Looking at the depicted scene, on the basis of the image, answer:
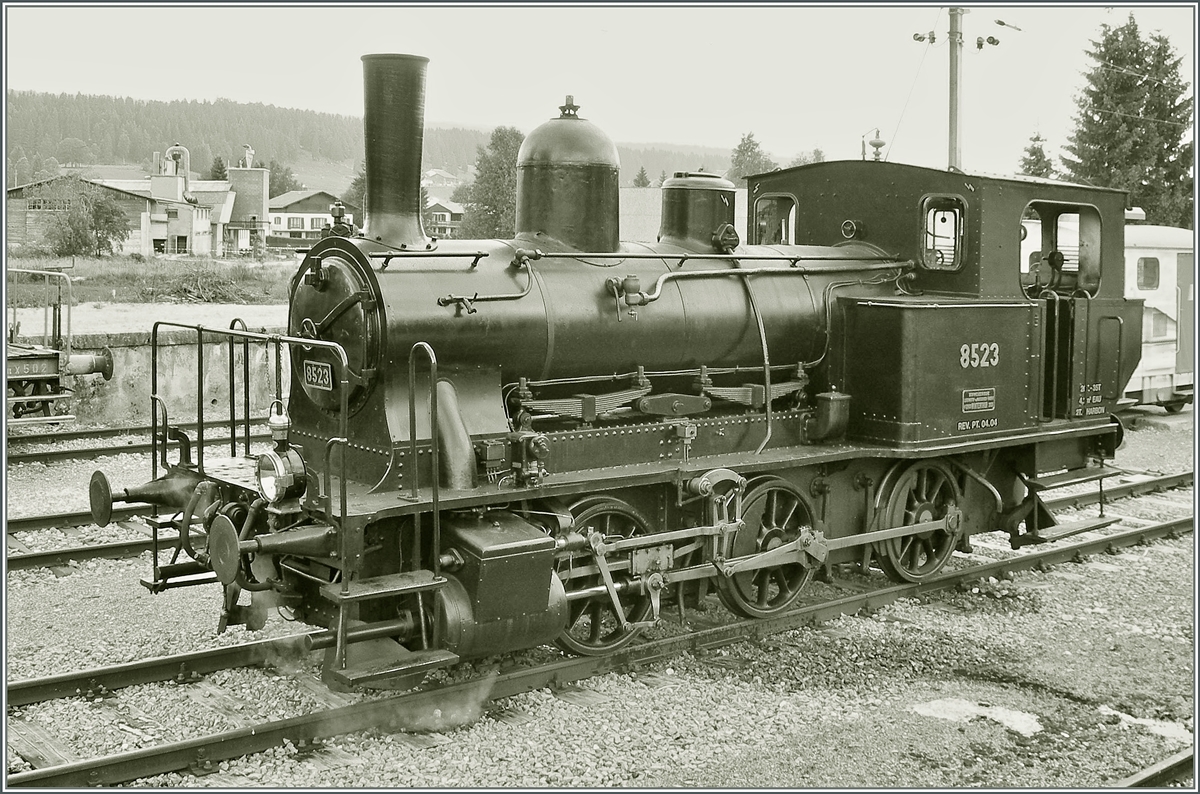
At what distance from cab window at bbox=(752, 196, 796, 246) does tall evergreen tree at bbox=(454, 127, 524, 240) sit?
40646 millimetres

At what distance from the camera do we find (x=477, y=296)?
6805 millimetres

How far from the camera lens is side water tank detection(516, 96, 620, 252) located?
24.5 feet

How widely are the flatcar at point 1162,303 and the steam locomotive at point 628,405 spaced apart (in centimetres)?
1001

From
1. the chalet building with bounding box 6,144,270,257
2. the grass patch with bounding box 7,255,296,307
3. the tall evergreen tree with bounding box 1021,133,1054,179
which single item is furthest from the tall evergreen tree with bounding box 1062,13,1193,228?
the chalet building with bounding box 6,144,270,257

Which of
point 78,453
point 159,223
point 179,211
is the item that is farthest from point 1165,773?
point 179,211

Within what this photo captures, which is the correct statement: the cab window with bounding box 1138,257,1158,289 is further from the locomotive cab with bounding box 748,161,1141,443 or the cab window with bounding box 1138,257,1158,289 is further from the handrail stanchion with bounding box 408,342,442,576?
the handrail stanchion with bounding box 408,342,442,576

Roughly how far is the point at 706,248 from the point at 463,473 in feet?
9.69

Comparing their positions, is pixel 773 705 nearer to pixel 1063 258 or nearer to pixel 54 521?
pixel 1063 258

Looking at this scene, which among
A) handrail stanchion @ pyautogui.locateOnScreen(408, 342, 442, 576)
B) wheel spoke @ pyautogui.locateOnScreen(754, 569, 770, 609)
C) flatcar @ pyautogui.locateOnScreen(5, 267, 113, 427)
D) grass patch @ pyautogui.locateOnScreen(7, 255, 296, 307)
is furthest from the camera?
grass patch @ pyautogui.locateOnScreen(7, 255, 296, 307)

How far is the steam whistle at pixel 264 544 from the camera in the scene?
6.00 meters

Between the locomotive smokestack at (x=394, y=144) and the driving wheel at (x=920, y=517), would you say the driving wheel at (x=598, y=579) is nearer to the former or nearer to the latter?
the locomotive smokestack at (x=394, y=144)

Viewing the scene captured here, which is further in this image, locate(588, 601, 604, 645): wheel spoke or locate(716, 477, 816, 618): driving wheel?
locate(716, 477, 816, 618): driving wheel

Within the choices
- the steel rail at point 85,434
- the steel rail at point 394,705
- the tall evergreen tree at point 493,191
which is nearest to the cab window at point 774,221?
the steel rail at point 394,705

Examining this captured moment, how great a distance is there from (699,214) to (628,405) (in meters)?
1.71
